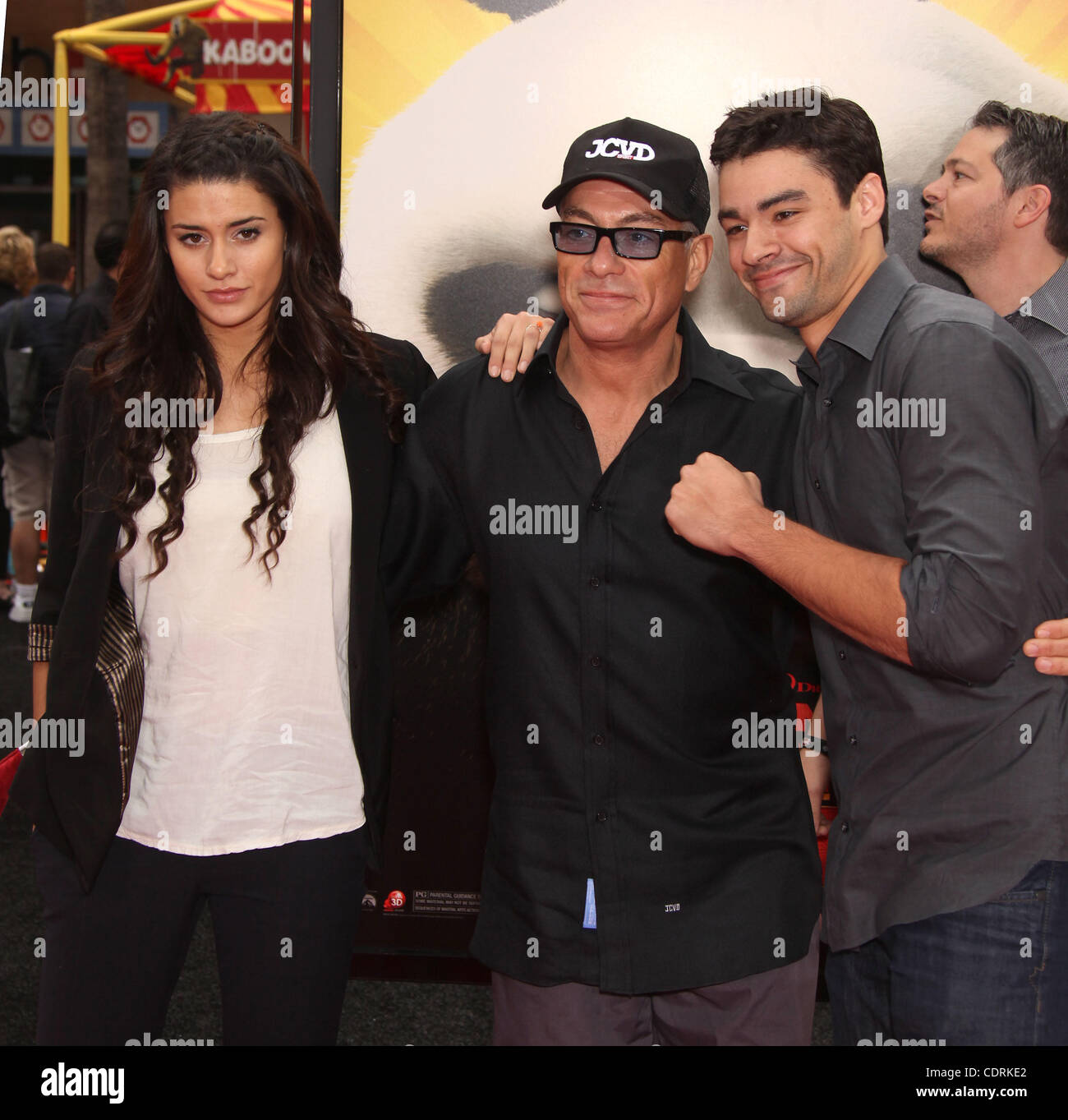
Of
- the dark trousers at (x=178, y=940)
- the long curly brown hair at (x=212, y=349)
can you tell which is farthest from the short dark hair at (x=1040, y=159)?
the dark trousers at (x=178, y=940)

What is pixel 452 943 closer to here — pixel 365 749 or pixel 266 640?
pixel 365 749

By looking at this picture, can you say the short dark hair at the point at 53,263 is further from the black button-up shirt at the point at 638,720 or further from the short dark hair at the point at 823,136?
the short dark hair at the point at 823,136

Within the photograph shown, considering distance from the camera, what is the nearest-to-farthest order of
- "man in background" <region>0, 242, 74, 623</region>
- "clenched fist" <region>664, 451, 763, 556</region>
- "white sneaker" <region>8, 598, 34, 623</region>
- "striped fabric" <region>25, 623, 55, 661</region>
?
"clenched fist" <region>664, 451, 763, 556</region>, "striped fabric" <region>25, 623, 55, 661</region>, "man in background" <region>0, 242, 74, 623</region>, "white sneaker" <region>8, 598, 34, 623</region>

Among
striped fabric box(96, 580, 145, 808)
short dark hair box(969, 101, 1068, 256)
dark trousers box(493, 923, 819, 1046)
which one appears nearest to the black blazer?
striped fabric box(96, 580, 145, 808)

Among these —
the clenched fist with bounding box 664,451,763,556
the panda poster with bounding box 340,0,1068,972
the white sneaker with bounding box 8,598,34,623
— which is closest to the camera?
the clenched fist with bounding box 664,451,763,556

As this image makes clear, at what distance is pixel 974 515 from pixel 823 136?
2.18 feet

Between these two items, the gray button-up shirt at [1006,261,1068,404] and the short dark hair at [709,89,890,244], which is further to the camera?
the gray button-up shirt at [1006,261,1068,404]

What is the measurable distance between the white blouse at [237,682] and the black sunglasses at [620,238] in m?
0.58

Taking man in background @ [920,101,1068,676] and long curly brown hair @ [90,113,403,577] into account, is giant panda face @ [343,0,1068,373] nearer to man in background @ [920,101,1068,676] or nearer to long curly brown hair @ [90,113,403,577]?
man in background @ [920,101,1068,676]

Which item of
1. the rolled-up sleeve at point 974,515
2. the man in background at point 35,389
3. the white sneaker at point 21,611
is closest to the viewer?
the rolled-up sleeve at point 974,515

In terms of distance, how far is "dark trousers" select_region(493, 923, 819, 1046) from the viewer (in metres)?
1.86

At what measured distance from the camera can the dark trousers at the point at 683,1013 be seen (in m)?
1.86

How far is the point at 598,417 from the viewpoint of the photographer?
198 centimetres

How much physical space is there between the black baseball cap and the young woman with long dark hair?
0.44 metres
